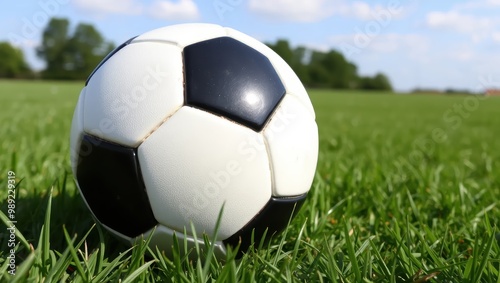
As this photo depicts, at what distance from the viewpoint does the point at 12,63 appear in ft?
244

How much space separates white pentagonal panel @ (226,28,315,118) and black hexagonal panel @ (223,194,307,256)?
47 cm

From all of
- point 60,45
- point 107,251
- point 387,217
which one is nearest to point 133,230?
point 107,251

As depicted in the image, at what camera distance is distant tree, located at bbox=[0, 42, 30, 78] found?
73.1 m

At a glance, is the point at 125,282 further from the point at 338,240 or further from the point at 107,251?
the point at 338,240

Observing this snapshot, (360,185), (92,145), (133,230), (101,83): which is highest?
(101,83)

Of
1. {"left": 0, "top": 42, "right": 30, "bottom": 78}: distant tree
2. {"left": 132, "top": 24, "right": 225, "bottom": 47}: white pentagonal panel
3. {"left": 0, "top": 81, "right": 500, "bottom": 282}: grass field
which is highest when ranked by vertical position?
{"left": 132, "top": 24, "right": 225, "bottom": 47}: white pentagonal panel

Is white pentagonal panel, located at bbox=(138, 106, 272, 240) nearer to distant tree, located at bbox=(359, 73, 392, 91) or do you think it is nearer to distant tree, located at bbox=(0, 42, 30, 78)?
distant tree, located at bbox=(0, 42, 30, 78)

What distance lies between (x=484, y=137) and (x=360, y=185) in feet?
20.3

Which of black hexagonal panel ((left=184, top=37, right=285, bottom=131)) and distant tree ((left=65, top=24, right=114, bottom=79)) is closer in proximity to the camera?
black hexagonal panel ((left=184, top=37, right=285, bottom=131))

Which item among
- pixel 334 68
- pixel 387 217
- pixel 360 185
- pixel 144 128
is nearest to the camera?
pixel 144 128

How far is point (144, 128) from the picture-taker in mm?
1855

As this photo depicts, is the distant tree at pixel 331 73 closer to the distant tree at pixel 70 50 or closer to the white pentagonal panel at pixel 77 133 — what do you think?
the distant tree at pixel 70 50

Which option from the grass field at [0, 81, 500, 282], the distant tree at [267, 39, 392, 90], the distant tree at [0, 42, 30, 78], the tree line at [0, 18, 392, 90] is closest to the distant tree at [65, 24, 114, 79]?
the tree line at [0, 18, 392, 90]

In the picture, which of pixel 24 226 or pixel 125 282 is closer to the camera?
pixel 125 282
